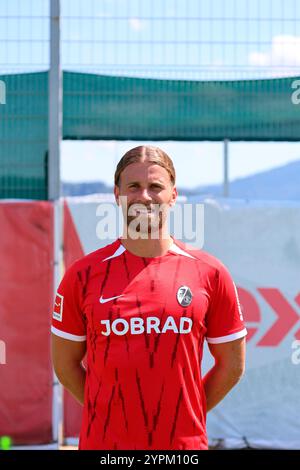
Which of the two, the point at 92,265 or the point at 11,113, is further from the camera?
the point at 11,113

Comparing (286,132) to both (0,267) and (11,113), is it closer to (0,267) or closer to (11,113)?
(11,113)

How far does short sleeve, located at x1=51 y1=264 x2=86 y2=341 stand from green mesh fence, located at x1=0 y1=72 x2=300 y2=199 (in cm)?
293

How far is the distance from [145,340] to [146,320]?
7 centimetres

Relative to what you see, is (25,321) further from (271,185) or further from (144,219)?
(271,185)

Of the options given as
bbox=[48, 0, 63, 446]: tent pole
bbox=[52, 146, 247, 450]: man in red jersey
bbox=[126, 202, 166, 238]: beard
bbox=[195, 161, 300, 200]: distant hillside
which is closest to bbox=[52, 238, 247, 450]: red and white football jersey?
bbox=[52, 146, 247, 450]: man in red jersey

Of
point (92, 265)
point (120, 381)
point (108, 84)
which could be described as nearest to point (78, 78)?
point (108, 84)

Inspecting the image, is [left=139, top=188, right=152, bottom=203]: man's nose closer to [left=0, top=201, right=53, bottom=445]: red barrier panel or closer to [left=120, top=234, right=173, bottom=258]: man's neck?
[left=120, top=234, right=173, bottom=258]: man's neck

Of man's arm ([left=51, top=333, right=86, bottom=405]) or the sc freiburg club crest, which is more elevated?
the sc freiburg club crest

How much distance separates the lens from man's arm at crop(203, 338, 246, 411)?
247 centimetres

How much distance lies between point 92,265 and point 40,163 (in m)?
3.00

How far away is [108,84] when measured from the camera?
5312mm

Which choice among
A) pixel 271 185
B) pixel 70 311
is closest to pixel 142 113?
pixel 271 185

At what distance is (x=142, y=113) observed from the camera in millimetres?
5383

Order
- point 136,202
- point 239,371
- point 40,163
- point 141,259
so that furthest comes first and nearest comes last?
point 40,163, point 239,371, point 141,259, point 136,202
